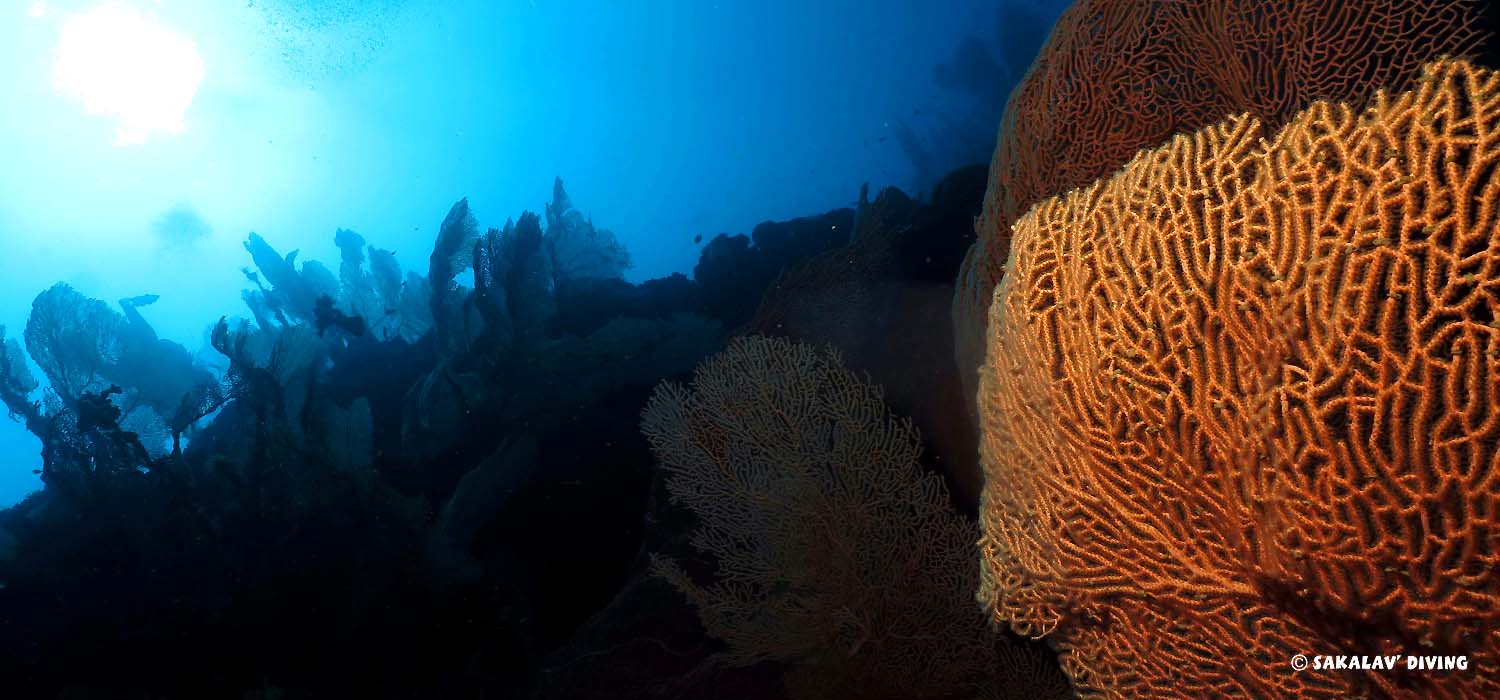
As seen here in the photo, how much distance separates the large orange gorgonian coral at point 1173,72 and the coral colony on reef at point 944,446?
0.8 inches

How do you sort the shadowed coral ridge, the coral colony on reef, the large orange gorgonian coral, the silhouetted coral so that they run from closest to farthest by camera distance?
the coral colony on reef < the large orange gorgonian coral < the silhouetted coral < the shadowed coral ridge

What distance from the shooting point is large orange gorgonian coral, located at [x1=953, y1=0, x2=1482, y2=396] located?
139 inches

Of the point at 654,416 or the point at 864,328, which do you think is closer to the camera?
the point at 654,416

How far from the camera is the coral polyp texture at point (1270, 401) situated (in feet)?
4.57

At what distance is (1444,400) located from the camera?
4.63ft

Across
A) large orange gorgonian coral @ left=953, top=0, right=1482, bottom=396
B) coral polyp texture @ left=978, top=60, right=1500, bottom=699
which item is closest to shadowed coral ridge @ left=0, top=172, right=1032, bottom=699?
large orange gorgonian coral @ left=953, top=0, right=1482, bottom=396

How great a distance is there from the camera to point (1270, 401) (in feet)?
5.29

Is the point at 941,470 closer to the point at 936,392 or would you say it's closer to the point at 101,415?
the point at 936,392

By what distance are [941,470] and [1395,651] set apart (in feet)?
10.6

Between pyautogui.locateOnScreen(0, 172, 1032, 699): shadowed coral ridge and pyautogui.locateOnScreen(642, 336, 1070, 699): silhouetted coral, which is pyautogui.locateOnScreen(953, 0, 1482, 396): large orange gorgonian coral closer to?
pyautogui.locateOnScreen(642, 336, 1070, 699): silhouetted coral

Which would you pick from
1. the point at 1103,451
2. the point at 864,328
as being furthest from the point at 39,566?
the point at 1103,451

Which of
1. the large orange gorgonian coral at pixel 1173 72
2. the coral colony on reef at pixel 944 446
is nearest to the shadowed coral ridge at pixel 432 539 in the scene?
the coral colony on reef at pixel 944 446

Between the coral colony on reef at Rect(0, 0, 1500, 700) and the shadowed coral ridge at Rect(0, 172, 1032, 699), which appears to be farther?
the shadowed coral ridge at Rect(0, 172, 1032, 699)

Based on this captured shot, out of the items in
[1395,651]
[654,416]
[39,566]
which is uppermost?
[39,566]
